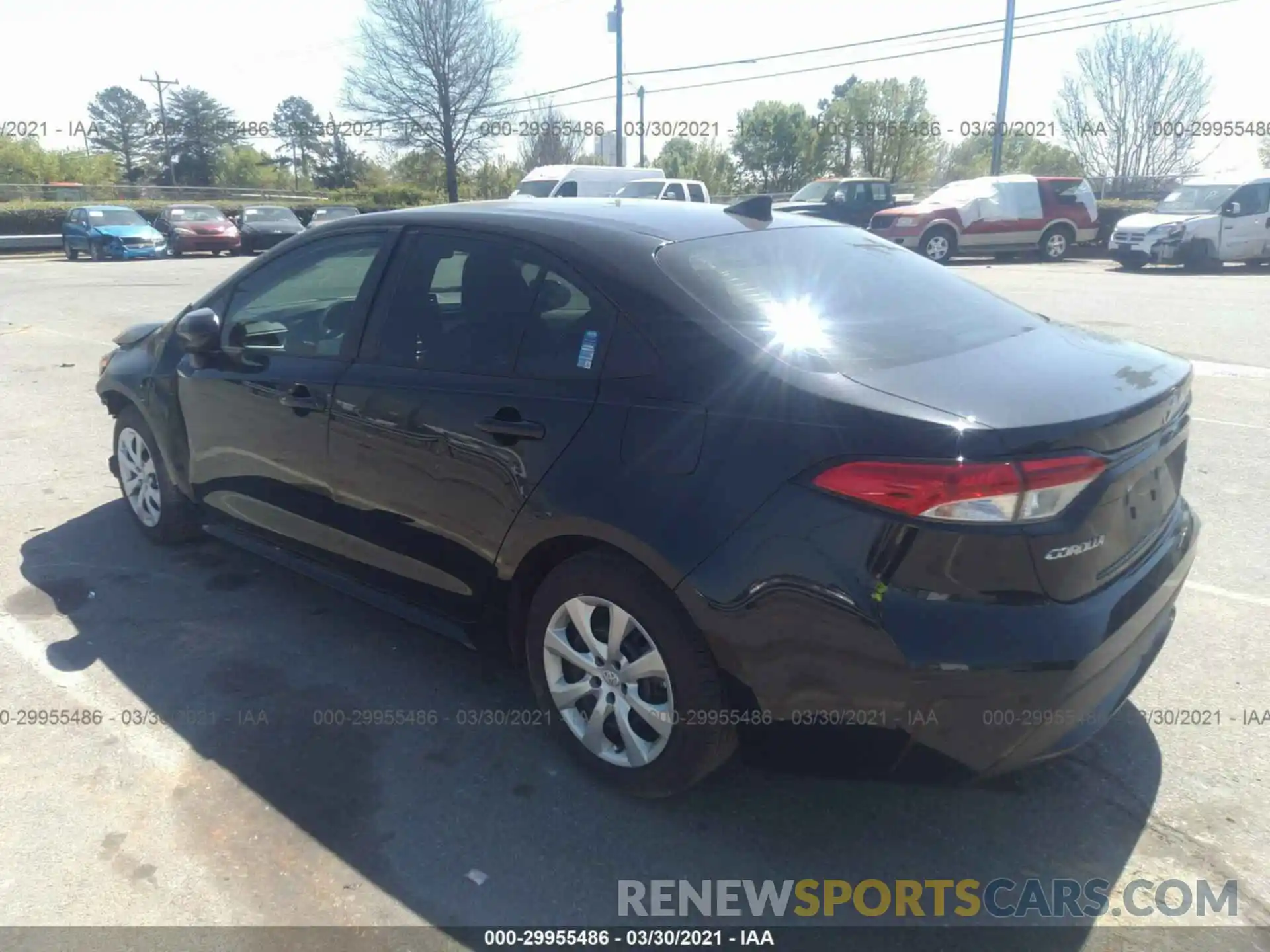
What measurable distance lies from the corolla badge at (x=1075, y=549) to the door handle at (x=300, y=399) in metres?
2.63

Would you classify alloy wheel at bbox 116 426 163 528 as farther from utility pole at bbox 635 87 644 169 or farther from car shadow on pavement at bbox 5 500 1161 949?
utility pole at bbox 635 87 644 169

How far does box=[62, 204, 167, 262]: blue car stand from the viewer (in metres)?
25.7

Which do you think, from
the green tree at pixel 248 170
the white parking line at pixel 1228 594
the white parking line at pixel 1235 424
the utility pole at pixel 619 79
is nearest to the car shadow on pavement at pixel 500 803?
the white parking line at pixel 1228 594

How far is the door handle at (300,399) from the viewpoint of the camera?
3754mm

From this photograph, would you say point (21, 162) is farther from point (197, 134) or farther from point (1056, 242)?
point (1056, 242)

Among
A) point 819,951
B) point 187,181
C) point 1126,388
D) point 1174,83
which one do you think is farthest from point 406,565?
point 187,181

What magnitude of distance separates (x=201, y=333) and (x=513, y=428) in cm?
188

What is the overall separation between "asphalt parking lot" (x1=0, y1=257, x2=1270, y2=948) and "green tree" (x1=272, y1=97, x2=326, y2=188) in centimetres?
5224

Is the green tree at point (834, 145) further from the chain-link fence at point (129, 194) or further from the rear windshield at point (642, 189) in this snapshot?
the rear windshield at point (642, 189)

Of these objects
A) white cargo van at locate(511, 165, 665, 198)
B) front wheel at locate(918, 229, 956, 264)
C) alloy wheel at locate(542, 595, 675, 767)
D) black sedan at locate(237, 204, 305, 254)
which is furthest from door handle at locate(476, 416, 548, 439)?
black sedan at locate(237, 204, 305, 254)

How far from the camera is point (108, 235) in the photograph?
25.7 meters

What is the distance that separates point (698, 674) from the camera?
2660 mm

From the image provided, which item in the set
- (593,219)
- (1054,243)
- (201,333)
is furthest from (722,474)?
(1054,243)

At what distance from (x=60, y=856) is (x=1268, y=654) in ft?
13.7
